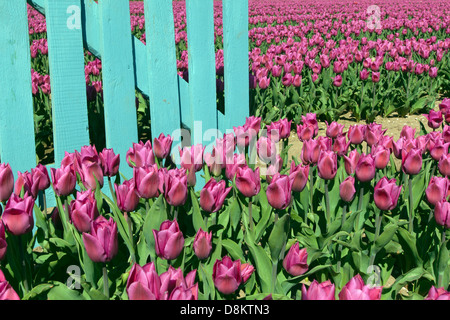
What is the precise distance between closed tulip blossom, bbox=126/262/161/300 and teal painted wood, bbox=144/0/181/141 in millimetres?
1769

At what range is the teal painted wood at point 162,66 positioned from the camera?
9.34 feet

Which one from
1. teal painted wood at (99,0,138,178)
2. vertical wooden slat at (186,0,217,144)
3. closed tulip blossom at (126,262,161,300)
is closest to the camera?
closed tulip blossom at (126,262,161,300)

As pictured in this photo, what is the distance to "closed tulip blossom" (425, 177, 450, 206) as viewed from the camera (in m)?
1.87

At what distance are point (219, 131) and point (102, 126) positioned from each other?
3.58 feet

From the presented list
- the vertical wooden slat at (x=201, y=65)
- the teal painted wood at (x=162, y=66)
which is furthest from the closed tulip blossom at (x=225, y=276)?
the vertical wooden slat at (x=201, y=65)

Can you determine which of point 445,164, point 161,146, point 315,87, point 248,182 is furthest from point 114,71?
point 315,87

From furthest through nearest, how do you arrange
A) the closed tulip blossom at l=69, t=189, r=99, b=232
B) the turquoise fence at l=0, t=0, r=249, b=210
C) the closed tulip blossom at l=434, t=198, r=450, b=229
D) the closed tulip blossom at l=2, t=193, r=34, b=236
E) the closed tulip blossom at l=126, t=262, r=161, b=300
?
1. the turquoise fence at l=0, t=0, r=249, b=210
2. the closed tulip blossom at l=434, t=198, r=450, b=229
3. the closed tulip blossom at l=69, t=189, r=99, b=232
4. the closed tulip blossom at l=2, t=193, r=34, b=236
5. the closed tulip blossom at l=126, t=262, r=161, b=300

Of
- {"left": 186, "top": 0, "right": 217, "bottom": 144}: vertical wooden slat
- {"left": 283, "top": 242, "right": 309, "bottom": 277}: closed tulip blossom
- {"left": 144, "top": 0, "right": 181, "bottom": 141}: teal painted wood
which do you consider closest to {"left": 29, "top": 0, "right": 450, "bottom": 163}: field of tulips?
{"left": 186, "top": 0, "right": 217, "bottom": 144}: vertical wooden slat

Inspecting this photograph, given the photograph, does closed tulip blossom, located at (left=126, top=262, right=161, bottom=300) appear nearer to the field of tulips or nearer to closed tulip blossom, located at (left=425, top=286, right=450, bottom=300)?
closed tulip blossom, located at (left=425, top=286, right=450, bottom=300)

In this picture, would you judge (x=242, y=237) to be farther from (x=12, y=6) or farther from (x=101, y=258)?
(x=12, y=6)

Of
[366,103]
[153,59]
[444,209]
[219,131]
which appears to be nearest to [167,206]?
[444,209]

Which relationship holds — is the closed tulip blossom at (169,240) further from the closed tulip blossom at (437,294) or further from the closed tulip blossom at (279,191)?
the closed tulip blossom at (437,294)

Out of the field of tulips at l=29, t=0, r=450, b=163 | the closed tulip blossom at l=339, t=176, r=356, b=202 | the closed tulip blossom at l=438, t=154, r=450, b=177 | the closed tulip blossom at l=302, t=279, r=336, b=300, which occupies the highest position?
the field of tulips at l=29, t=0, r=450, b=163

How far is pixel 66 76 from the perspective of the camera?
2.59 meters
